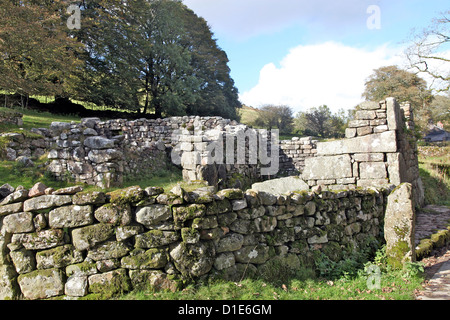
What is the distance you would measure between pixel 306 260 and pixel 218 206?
A: 207 centimetres

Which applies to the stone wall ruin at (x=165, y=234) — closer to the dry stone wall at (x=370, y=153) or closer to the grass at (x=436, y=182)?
the dry stone wall at (x=370, y=153)

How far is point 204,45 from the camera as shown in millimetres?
37438

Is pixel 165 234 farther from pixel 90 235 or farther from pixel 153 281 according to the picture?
pixel 90 235

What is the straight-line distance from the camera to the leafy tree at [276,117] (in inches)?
1551

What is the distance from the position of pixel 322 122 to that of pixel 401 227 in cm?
3468

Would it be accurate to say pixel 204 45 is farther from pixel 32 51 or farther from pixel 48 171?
pixel 48 171

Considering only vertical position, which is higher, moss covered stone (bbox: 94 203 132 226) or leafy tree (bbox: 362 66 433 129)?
leafy tree (bbox: 362 66 433 129)

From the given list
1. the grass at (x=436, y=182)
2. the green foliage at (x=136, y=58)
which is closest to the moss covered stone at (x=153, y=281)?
the grass at (x=436, y=182)

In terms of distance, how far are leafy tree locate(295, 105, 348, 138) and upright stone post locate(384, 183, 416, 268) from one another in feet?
105

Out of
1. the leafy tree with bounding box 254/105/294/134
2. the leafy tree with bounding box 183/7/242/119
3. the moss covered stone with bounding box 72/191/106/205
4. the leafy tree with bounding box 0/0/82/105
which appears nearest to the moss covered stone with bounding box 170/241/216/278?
the moss covered stone with bounding box 72/191/106/205

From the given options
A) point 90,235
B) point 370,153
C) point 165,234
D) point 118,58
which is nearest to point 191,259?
point 165,234

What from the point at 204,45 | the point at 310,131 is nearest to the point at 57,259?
the point at 310,131

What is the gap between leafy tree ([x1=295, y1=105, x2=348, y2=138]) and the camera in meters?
36.7

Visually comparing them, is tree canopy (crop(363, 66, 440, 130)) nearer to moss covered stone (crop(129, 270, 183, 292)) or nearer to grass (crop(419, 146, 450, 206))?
grass (crop(419, 146, 450, 206))
